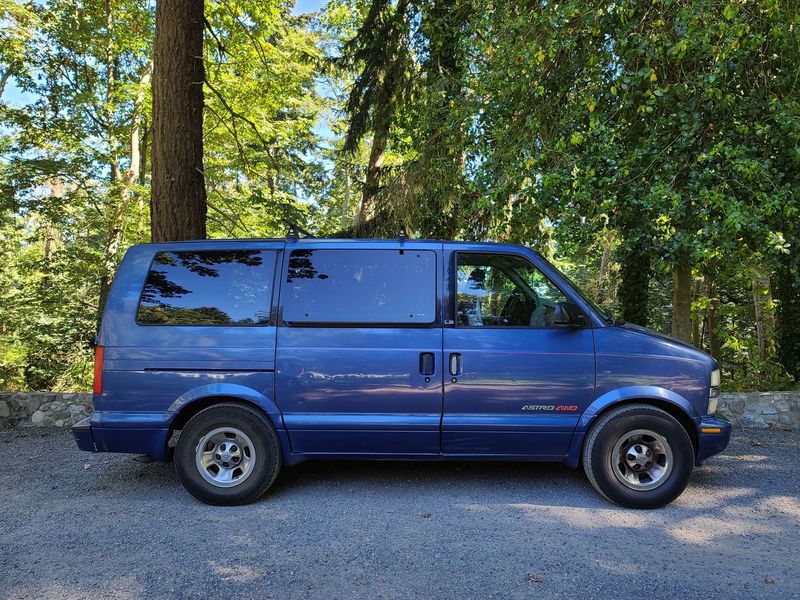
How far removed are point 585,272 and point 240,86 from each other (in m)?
16.6

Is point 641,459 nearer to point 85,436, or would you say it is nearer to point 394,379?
point 394,379

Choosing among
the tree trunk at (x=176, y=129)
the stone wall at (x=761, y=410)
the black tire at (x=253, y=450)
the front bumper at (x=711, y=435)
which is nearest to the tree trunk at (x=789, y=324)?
the stone wall at (x=761, y=410)

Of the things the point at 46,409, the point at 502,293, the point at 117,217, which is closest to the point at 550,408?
the point at 502,293

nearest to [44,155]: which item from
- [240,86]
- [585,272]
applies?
[240,86]

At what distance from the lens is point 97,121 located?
13.9 meters

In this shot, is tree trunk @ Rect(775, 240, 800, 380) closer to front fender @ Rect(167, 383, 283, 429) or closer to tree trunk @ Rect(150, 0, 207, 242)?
front fender @ Rect(167, 383, 283, 429)

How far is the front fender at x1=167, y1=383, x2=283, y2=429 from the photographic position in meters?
4.04

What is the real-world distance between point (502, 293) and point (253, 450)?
2.27m

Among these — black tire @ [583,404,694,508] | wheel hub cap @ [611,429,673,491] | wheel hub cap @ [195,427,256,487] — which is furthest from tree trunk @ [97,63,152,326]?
wheel hub cap @ [611,429,673,491]

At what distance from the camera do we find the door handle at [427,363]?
4.04m

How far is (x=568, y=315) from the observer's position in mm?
3992

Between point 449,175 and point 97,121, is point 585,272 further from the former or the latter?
point 97,121

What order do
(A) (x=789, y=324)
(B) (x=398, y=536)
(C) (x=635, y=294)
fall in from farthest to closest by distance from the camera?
(C) (x=635, y=294)
(A) (x=789, y=324)
(B) (x=398, y=536)

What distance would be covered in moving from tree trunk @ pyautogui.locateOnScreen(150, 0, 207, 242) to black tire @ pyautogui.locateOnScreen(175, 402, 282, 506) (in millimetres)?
3072
